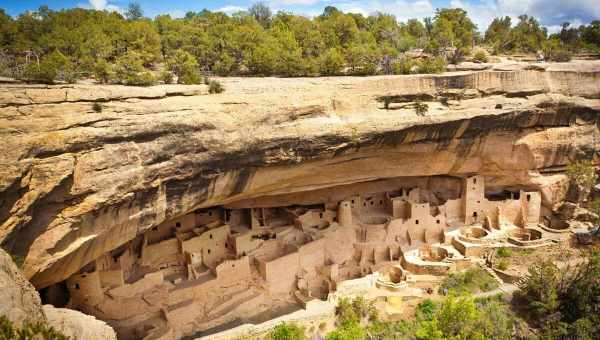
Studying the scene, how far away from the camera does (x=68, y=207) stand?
9266 millimetres

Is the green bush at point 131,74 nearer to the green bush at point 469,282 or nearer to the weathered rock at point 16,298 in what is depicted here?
the weathered rock at point 16,298

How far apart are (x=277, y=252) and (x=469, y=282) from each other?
690cm

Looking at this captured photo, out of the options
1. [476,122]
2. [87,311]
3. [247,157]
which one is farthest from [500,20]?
[87,311]

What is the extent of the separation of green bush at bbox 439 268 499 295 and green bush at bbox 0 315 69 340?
492 inches

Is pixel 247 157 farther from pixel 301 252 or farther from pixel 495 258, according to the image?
pixel 495 258

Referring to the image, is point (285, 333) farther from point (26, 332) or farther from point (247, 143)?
point (26, 332)

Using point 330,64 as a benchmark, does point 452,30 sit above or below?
above

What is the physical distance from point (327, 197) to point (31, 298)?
40.2 feet

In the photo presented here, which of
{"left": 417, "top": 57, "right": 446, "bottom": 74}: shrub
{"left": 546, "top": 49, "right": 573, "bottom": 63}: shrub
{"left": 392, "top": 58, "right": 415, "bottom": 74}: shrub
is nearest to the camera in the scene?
{"left": 417, "top": 57, "right": 446, "bottom": 74}: shrub

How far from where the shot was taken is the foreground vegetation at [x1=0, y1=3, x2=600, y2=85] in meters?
14.2

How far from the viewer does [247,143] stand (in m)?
12.0

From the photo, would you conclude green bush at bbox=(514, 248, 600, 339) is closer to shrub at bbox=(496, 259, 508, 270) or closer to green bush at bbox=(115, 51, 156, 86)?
shrub at bbox=(496, 259, 508, 270)

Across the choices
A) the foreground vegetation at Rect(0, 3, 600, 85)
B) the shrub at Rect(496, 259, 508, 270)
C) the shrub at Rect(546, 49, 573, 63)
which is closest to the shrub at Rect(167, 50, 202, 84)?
the foreground vegetation at Rect(0, 3, 600, 85)

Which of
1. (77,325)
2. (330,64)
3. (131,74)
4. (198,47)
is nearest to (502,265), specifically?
(330,64)
